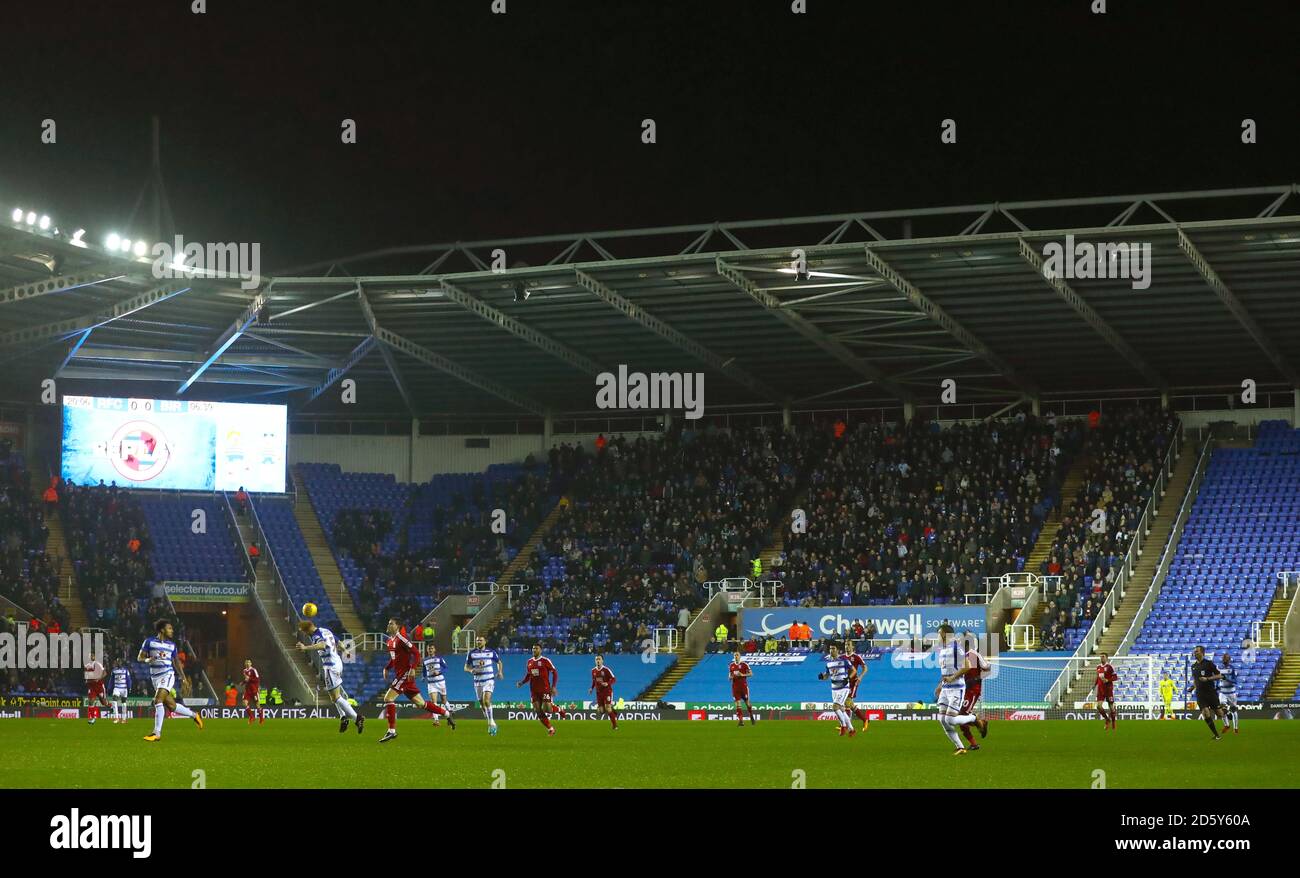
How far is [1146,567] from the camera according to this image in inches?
2082

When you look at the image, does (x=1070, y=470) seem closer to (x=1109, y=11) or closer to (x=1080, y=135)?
(x=1080, y=135)

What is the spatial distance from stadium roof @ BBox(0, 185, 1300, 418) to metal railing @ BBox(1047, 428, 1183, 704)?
343cm

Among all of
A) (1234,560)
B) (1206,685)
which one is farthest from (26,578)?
(1234,560)

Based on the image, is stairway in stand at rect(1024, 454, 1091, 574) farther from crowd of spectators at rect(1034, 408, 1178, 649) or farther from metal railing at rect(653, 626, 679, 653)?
metal railing at rect(653, 626, 679, 653)

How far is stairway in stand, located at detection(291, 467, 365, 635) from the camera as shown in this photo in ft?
200

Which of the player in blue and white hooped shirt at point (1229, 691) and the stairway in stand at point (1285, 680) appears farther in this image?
the stairway in stand at point (1285, 680)

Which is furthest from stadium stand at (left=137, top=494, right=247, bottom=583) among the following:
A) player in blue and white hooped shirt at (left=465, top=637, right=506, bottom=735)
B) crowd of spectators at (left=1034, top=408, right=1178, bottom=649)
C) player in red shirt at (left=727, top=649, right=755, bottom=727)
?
crowd of spectators at (left=1034, top=408, right=1178, bottom=649)

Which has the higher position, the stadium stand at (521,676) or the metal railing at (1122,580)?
the metal railing at (1122,580)

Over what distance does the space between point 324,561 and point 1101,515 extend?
29.1m

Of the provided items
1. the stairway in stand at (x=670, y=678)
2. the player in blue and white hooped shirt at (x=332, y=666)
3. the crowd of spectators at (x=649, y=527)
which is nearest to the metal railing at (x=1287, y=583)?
the crowd of spectators at (x=649, y=527)

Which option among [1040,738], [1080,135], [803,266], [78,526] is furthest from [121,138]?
[1040,738]

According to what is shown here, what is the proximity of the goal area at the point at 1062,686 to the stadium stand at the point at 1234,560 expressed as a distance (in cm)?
45

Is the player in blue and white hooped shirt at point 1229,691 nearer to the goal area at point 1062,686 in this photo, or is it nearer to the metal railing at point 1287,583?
the goal area at point 1062,686

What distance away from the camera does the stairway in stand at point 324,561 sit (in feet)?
200
